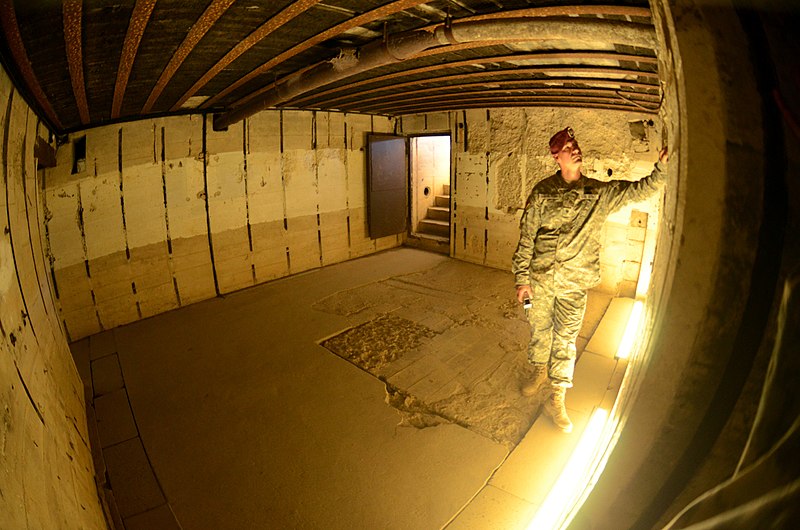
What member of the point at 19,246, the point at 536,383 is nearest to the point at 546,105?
the point at 536,383

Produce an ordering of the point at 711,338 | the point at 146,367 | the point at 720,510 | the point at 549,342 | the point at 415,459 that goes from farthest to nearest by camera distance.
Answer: the point at 146,367, the point at 549,342, the point at 415,459, the point at 711,338, the point at 720,510

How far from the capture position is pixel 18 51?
170 centimetres

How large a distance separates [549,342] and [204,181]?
468cm

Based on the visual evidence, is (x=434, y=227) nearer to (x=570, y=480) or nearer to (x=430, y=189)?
(x=430, y=189)

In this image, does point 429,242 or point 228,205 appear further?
point 429,242

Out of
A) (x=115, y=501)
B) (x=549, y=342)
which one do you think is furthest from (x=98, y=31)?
(x=549, y=342)

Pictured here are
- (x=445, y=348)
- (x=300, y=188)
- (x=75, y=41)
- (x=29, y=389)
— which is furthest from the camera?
(x=300, y=188)

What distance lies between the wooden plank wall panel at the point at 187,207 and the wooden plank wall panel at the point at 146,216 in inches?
3.9

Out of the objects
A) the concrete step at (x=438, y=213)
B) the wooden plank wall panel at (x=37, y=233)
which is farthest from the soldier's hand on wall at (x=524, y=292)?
the concrete step at (x=438, y=213)

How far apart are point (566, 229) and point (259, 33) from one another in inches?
88.9

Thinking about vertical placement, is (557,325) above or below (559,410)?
above

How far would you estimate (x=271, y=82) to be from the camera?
350 cm

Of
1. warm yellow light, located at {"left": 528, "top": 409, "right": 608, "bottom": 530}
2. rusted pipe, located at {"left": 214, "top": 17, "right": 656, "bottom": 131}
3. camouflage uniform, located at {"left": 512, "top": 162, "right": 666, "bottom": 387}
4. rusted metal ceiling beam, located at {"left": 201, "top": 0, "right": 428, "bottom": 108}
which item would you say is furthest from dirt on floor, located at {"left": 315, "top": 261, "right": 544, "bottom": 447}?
rusted metal ceiling beam, located at {"left": 201, "top": 0, "right": 428, "bottom": 108}

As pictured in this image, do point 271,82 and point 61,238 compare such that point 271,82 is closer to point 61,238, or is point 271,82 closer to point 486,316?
point 61,238
